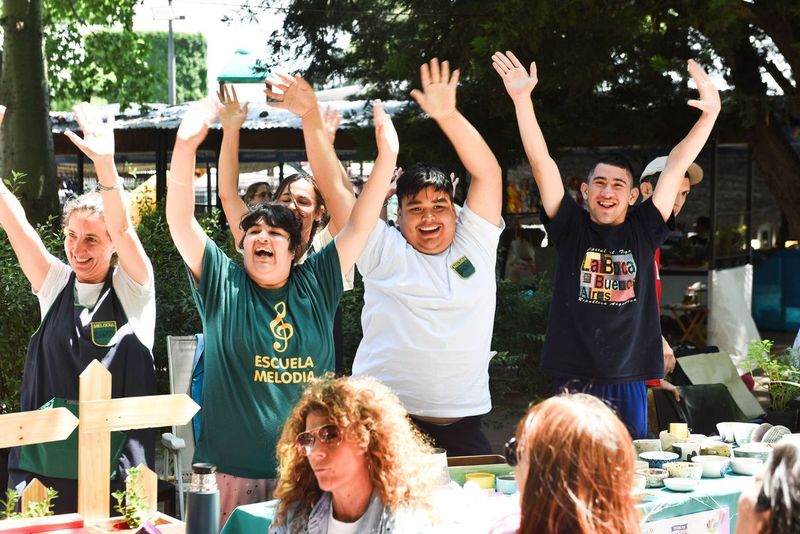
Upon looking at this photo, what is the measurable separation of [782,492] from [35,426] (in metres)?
2.00

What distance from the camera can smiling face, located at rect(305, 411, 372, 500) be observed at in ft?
8.59

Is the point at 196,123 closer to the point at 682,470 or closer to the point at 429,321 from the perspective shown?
the point at 429,321

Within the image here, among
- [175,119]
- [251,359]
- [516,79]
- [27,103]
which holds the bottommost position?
[251,359]

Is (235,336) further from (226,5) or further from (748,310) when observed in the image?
(748,310)

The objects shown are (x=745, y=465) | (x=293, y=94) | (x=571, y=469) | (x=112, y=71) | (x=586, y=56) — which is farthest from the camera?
(x=112, y=71)

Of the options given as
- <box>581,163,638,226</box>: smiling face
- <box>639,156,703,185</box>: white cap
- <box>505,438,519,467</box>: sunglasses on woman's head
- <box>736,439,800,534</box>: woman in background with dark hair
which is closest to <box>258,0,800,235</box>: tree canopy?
<box>639,156,703,185</box>: white cap

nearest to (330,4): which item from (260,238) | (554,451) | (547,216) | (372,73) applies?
(372,73)

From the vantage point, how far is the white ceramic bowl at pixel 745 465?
3.62 m

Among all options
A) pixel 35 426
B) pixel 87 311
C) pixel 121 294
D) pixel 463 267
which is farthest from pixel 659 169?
pixel 35 426

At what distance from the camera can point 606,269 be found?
410cm

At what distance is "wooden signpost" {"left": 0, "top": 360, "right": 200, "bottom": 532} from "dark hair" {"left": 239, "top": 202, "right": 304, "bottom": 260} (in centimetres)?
69

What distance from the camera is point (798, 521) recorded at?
1.87m

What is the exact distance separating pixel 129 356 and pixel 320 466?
45.0 inches

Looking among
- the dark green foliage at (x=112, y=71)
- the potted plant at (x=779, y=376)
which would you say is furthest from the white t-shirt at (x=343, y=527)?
the dark green foliage at (x=112, y=71)
